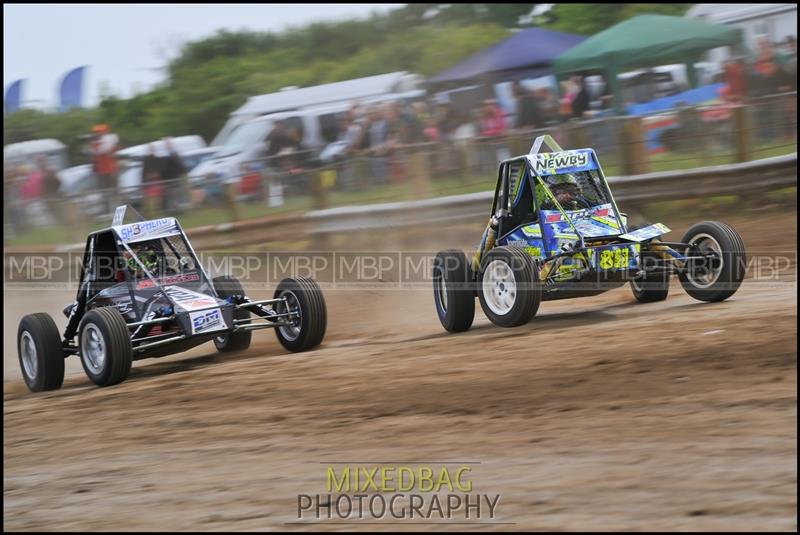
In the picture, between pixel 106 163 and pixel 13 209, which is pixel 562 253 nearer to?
pixel 106 163

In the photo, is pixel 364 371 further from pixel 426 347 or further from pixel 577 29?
pixel 577 29

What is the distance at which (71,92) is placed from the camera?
1814cm

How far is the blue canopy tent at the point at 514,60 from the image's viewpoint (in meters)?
14.1

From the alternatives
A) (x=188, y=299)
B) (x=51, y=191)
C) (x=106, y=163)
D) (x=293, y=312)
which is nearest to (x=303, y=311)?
(x=293, y=312)

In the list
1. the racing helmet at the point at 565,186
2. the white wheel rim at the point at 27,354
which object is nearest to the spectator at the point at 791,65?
the racing helmet at the point at 565,186

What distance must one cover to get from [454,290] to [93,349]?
10.1 ft

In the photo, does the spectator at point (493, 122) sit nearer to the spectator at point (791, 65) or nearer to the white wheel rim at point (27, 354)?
the spectator at point (791, 65)

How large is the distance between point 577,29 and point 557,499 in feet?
56.0

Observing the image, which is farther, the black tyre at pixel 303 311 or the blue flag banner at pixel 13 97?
the blue flag banner at pixel 13 97

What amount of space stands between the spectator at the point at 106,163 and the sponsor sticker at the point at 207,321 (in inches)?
256

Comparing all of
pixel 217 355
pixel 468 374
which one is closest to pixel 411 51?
pixel 217 355

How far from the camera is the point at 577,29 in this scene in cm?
2022

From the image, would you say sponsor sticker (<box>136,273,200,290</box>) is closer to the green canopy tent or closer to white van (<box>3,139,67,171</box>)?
the green canopy tent

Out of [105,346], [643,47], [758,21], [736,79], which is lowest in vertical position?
[105,346]
